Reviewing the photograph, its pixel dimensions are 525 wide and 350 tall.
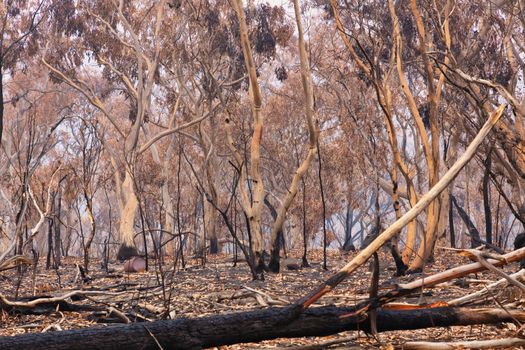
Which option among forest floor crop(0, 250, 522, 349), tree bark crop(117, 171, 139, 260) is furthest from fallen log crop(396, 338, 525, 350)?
tree bark crop(117, 171, 139, 260)

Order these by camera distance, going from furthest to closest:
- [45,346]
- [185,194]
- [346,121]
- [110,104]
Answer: [110,104]
[185,194]
[346,121]
[45,346]

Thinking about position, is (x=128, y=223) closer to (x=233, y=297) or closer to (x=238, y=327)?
(x=233, y=297)

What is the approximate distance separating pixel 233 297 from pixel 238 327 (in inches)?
89.2

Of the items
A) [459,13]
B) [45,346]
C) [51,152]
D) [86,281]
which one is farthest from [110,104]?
[45,346]

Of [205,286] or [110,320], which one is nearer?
[110,320]

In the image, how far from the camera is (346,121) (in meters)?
17.3

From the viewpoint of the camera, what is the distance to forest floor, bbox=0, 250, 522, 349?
3.86 m

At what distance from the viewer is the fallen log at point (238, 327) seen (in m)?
2.77

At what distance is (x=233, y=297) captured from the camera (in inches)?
207

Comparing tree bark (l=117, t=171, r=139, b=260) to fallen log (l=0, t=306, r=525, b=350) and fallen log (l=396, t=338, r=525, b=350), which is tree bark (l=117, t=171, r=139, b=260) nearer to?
fallen log (l=0, t=306, r=525, b=350)

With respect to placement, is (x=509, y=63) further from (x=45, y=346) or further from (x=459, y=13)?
(x=45, y=346)

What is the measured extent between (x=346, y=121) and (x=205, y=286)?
390 inches

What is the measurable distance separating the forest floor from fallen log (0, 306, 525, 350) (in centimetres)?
10

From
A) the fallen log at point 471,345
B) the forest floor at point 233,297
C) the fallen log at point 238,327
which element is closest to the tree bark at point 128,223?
the forest floor at point 233,297
